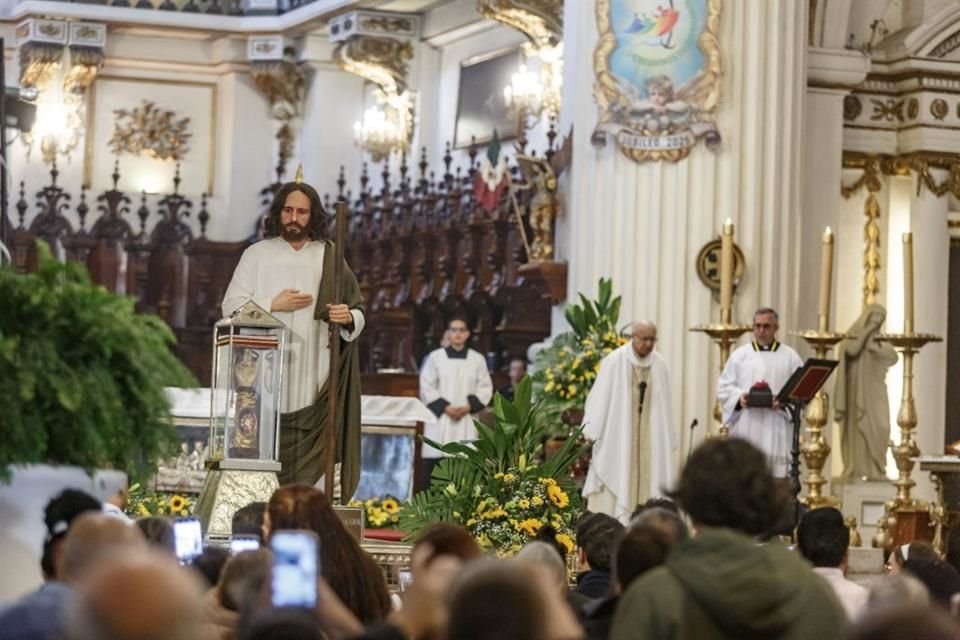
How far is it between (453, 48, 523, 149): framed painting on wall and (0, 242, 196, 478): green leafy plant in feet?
53.9

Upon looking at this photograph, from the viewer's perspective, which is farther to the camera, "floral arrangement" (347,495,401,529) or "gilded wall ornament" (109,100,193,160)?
"gilded wall ornament" (109,100,193,160)

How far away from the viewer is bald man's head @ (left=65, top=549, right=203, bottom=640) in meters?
3.36

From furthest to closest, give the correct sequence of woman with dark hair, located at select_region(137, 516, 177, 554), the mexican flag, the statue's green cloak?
the mexican flag < the statue's green cloak < woman with dark hair, located at select_region(137, 516, 177, 554)

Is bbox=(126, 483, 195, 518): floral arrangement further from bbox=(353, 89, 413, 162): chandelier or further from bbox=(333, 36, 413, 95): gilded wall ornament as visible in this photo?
bbox=(333, 36, 413, 95): gilded wall ornament

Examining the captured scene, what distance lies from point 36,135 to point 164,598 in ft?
73.8

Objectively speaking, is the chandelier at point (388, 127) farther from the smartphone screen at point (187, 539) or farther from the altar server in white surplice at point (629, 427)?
the smartphone screen at point (187, 539)

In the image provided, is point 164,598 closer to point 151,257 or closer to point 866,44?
point 866,44

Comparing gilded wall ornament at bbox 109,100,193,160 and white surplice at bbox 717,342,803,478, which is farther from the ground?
gilded wall ornament at bbox 109,100,193,160

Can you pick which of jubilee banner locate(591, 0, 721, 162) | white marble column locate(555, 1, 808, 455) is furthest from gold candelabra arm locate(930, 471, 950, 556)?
jubilee banner locate(591, 0, 721, 162)

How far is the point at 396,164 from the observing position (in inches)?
963

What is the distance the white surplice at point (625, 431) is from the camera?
47.4ft

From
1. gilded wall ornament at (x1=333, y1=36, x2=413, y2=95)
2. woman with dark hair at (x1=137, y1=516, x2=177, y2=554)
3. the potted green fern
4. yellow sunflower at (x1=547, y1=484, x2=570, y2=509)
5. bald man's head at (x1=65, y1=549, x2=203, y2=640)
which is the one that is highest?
gilded wall ornament at (x1=333, y1=36, x2=413, y2=95)

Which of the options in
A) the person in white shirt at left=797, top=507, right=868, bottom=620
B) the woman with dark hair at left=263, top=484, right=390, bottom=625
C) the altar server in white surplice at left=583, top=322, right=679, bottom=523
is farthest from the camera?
the altar server in white surplice at left=583, top=322, right=679, bottom=523

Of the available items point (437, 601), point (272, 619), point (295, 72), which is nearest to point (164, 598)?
point (272, 619)
